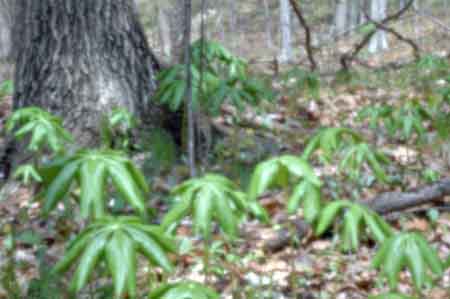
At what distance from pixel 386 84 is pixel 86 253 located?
16.2 feet

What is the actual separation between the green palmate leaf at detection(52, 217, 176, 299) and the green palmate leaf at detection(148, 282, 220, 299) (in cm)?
5

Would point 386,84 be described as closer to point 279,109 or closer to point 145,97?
point 279,109

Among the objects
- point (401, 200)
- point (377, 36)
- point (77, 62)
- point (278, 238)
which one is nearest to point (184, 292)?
point (278, 238)

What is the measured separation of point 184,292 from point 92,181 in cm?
32

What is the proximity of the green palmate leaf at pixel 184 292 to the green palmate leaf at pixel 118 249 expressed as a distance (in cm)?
5

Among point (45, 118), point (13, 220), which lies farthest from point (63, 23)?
point (45, 118)

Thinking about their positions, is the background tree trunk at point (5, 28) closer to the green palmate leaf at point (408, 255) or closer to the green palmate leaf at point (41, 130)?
the green palmate leaf at point (41, 130)

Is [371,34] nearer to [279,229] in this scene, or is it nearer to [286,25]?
[279,229]

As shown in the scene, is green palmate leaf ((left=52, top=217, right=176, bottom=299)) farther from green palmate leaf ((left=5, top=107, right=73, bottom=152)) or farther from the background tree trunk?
the background tree trunk

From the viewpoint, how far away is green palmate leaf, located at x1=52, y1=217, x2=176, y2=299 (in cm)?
108

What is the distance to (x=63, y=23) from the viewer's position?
10.9 ft

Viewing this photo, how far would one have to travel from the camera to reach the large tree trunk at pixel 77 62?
3338 millimetres

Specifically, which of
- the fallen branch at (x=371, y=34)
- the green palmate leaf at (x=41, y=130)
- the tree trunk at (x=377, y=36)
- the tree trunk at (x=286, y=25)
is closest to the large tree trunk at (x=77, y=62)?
the green palmate leaf at (x=41, y=130)

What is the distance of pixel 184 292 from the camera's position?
3.72 feet
